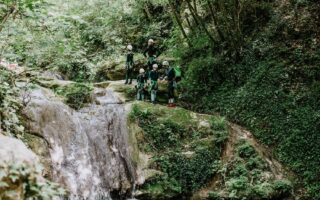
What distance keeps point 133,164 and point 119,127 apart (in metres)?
1.44

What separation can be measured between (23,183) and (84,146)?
22.5ft

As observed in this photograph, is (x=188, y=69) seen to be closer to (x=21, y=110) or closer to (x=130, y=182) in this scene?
(x=130, y=182)

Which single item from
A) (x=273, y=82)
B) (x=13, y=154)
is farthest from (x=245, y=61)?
(x=13, y=154)

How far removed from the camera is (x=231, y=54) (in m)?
16.3

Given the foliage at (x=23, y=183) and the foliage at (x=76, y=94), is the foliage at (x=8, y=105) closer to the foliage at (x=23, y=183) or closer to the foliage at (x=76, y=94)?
the foliage at (x=23, y=183)

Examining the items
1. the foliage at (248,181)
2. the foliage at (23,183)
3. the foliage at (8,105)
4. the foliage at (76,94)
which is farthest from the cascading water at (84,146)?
the foliage at (23,183)

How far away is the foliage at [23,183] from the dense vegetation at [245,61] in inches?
137

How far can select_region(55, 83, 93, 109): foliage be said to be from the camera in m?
13.6

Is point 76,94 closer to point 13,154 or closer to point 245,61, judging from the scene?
point 245,61

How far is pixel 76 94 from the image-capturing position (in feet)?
45.3

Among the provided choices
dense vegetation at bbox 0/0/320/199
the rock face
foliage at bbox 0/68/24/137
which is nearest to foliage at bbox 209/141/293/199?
dense vegetation at bbox 0/0/320/199

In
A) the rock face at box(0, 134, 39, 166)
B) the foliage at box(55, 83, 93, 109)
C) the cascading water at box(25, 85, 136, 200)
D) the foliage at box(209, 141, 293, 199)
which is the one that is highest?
the rock face at box(0, 134, 39, 166)

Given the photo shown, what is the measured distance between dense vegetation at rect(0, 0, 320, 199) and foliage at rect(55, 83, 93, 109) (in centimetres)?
110

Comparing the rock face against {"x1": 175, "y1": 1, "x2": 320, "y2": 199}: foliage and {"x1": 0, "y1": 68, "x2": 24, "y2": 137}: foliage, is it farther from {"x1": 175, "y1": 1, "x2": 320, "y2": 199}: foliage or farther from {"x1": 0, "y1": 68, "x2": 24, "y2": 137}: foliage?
{"x1": 175, "y1": 1, "x2": 320, "y2": 199}: foliage
